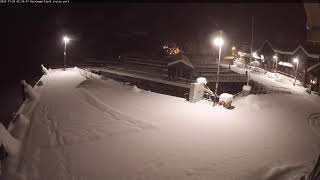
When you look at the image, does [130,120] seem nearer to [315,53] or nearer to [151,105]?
[151,105]

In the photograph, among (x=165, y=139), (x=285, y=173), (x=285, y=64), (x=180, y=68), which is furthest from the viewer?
(x=285, y=64)

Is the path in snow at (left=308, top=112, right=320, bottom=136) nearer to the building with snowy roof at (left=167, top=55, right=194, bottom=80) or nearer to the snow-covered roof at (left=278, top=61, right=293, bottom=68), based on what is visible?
the building with snowy roof at (left=167, top=55, right=194, bottom=80)

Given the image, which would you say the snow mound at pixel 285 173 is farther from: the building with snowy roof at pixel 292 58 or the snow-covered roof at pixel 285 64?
the snow-covered roof at pixel 285 64

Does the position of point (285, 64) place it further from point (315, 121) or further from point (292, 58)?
point (315, 121)

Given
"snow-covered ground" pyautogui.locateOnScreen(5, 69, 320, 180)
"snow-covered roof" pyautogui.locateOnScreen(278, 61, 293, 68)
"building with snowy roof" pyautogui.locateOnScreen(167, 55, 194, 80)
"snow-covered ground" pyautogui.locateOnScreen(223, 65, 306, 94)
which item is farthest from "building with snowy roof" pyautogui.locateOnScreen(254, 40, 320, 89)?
"snow-covered ground" pyautogui.locateOnScreen(5, 69, 320, 180)

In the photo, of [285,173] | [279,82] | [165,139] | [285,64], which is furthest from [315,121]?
[285,64]

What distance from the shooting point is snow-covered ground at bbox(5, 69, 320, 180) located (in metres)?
9.12

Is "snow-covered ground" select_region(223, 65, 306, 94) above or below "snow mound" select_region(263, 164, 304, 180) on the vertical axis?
above

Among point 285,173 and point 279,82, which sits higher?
point 279,82

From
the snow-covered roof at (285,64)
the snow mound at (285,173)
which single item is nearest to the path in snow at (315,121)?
the snow mound at (285,173)

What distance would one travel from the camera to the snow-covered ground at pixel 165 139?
9117 mm

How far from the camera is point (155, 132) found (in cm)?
1235

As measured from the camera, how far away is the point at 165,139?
11602mm

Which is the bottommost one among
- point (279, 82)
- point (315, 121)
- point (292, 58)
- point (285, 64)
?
point (315, 121)
